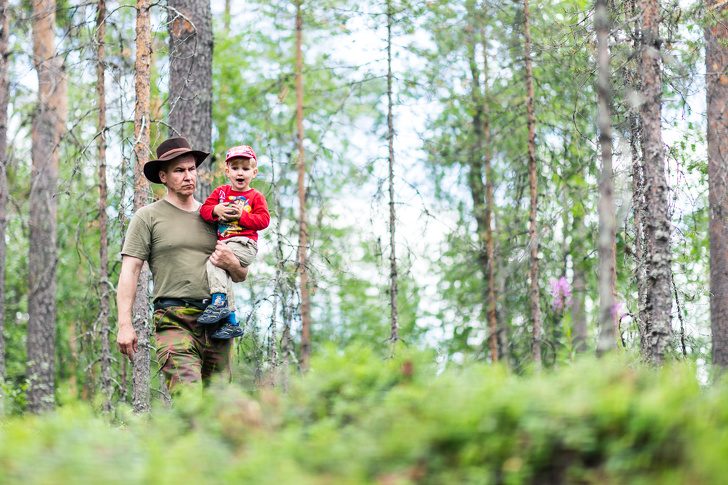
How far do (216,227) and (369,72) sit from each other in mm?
9682

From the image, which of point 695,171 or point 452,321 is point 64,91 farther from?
point 695,171

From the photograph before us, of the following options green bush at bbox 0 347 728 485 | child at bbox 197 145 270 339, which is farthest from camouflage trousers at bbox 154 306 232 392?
green bush at bbox 0 347 728 485

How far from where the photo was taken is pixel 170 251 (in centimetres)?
705

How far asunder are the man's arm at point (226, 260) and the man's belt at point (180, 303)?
282 mm

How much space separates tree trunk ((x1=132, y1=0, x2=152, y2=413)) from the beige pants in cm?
304

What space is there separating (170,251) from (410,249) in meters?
8.41

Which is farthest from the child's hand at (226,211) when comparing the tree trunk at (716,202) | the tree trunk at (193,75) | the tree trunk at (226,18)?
the tree trunk at (226,18)

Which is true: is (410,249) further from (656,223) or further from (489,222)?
(656,223)

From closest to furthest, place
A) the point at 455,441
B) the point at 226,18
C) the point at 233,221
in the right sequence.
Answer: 1. the point at 455,441
2. the point at 233,221
3. the point at 226,18

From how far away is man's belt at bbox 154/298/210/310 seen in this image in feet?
23.0

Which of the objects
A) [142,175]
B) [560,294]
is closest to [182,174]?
[142,175]

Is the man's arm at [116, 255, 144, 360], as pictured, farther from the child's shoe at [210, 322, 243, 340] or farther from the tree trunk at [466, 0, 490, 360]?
the tree trunk at [466, 0, 490, 360]

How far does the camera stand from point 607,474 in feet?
11.4

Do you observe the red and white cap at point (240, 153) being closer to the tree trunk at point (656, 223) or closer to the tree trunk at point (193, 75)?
the tree trunk at point (656, 223)
